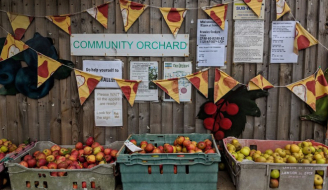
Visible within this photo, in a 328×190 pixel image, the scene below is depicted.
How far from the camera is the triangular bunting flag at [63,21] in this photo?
A: 3588 mm

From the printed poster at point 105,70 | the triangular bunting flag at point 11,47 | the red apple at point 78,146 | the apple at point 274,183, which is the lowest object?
the apple at point 274,183

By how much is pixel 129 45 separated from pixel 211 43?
1.08 meters

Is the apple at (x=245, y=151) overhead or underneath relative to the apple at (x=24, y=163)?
overhead

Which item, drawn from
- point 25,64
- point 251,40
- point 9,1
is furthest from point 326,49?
point 9,1

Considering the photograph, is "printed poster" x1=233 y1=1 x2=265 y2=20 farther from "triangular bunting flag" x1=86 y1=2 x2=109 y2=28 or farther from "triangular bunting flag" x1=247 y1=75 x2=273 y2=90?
"triangular bunting flag" x1=86 y1=2 x2=109 y2=28

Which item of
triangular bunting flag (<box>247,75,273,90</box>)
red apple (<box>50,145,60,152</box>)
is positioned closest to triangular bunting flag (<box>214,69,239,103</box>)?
triangular bunting flag (<box>247,75,273,90</box>)

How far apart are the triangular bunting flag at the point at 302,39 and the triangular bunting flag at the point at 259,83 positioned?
58 cm

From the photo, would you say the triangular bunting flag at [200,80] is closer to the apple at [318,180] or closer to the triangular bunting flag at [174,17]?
the triangular bunting flag at [174,17]

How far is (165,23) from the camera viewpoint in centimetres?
354

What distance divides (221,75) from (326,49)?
4.49 feet

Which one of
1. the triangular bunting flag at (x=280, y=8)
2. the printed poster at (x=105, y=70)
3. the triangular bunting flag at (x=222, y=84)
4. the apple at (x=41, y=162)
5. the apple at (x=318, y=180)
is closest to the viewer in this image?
the apple at (x=318, y=180)

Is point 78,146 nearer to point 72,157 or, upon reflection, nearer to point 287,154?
point 72,157

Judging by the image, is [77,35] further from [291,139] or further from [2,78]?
Result: [291,139]

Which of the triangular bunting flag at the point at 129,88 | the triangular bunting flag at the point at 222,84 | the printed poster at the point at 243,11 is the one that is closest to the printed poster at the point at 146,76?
the triangular bunting flag at the point at 129,88
